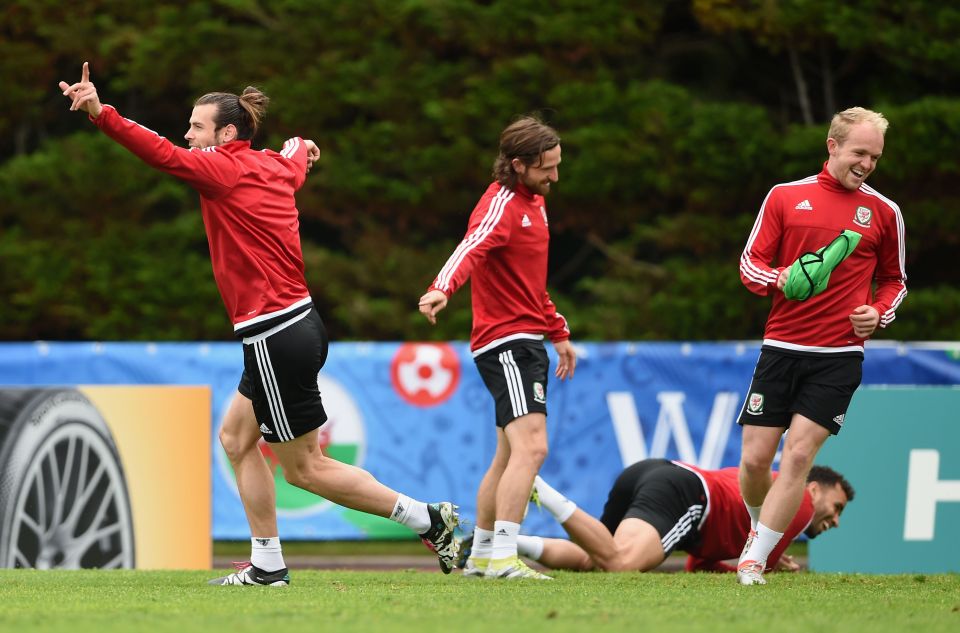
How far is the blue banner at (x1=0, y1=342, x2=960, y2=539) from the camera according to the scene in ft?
40.9

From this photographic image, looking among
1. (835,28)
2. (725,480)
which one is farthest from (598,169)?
(725,480)

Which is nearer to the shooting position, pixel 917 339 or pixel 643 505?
pixel 643 505

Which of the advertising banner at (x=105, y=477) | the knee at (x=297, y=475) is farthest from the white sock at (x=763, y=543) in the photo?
the advertising banner at (x=105, y=477)

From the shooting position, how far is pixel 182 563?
9219mm

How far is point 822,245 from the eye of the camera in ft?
22.2

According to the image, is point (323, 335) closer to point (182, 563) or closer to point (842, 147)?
point (842, 147)

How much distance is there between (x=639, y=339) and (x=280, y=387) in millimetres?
10509

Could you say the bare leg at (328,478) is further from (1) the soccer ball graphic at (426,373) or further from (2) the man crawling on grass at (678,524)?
(1) the soccer ball graphic at (426,373)

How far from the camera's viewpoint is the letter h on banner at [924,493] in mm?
9219

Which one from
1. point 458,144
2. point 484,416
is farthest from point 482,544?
point 458,144

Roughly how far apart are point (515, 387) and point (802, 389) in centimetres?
137

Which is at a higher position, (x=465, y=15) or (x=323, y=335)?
(x=465, y=15)

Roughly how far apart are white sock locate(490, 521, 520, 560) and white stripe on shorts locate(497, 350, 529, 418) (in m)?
0.53

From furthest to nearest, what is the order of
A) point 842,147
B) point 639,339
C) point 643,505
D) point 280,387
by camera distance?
Result: 1. point 639,339
2. point 643,505
3. point 842,147
4. point 280,387
